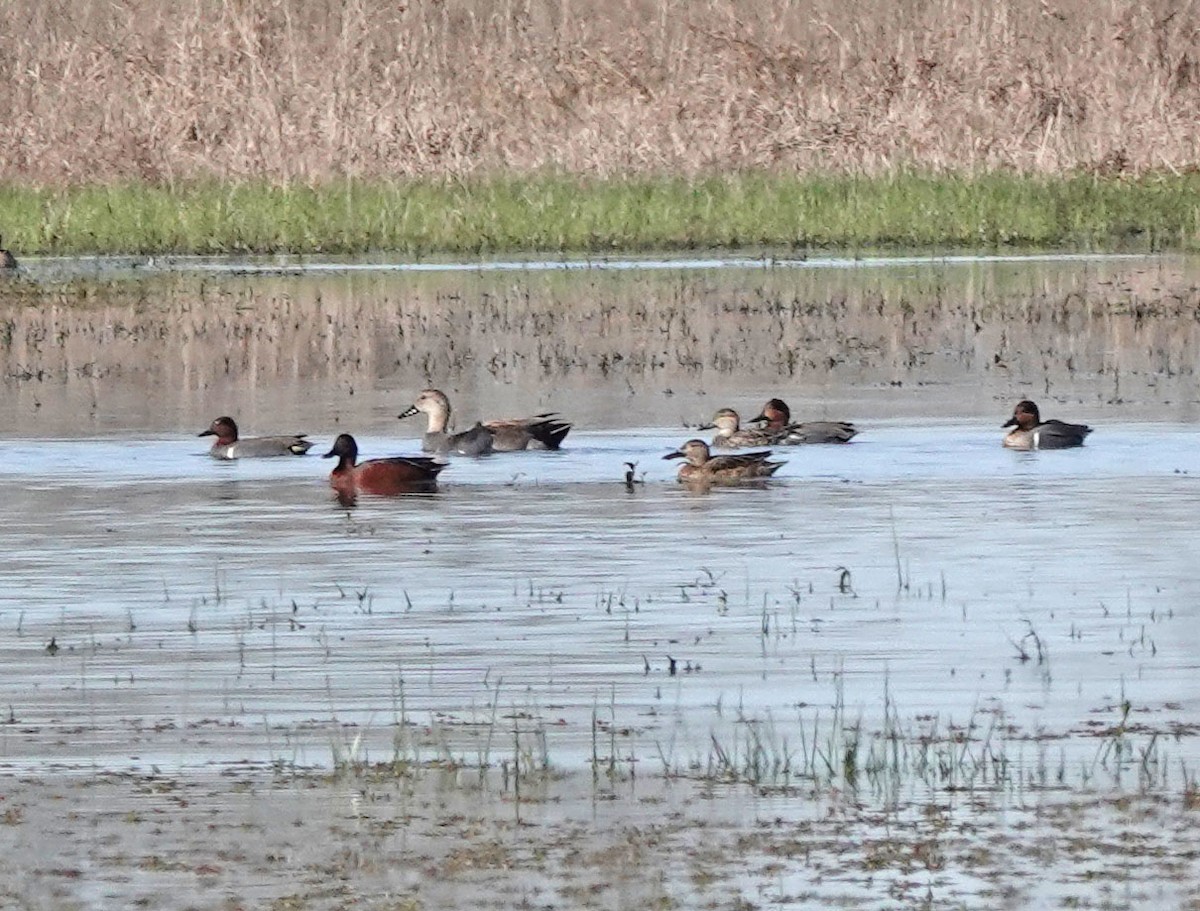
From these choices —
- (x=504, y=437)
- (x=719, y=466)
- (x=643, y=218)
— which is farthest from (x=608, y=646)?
(x=643, y=218)

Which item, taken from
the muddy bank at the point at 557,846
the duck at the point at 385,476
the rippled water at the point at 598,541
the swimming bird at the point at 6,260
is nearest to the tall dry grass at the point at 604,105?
the swimming bird at the point at 6,260

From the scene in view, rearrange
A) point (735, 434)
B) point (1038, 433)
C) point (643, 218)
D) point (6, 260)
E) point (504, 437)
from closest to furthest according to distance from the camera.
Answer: point (1038, 433), point (735, 434), point (504, 437), point (6, 260), point (643, 218)

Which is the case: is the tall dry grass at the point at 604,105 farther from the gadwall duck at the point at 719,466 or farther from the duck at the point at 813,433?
the gadwall duck at the point at 719,466

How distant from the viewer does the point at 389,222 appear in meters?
35.0

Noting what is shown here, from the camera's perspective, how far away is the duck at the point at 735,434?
17812mm

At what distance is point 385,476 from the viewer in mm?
16344

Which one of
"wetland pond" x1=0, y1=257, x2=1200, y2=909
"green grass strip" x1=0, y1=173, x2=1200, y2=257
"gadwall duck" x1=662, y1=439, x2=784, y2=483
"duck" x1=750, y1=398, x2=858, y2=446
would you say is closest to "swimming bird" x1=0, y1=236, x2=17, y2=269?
"green grass strip" x1=0, y1=173, x2=1200, y2=257

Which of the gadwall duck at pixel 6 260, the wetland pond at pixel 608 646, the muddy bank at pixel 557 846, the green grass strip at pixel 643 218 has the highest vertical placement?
the green grass strip at pixel 643 218

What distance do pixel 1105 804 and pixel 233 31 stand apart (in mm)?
33904

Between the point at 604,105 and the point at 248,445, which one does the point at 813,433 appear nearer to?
the point at 248,445

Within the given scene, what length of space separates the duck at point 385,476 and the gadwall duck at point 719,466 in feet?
4.58

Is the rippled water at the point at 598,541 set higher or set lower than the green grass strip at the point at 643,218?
lower

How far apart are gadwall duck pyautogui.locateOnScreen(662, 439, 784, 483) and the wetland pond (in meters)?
0.25

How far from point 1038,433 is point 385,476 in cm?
391
